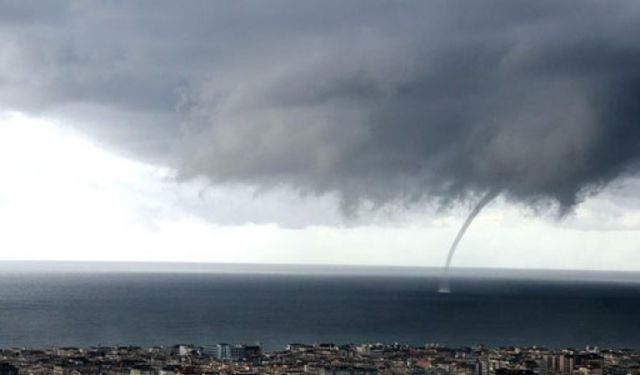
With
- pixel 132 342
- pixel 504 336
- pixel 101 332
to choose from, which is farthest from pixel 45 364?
pixel 504 336

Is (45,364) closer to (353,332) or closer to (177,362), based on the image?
(177,362)

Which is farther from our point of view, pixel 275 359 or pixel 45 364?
pixel 275 359

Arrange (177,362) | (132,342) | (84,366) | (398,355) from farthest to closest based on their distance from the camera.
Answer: (132,342) → (398,355) → (177,362) → (84,366)

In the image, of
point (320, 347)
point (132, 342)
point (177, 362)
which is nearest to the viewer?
point (177, 362)

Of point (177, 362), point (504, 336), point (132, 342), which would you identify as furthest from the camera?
point (504, 336)

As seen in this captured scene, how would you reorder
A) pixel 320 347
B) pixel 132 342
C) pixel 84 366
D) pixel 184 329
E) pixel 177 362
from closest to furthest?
pixel 84 366
pixel 177 362
pixel 320 347
pixel 132 342
pixel 184 329

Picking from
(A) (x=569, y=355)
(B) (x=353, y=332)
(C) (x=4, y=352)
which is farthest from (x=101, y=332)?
(A) (x=569, y=355)

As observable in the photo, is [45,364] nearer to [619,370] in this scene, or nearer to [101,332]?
[619,370]

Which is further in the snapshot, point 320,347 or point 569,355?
point 320,347
